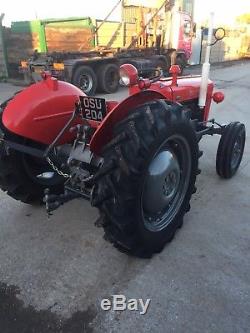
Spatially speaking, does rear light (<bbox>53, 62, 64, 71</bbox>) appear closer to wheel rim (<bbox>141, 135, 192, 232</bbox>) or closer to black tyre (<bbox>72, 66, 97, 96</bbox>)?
black tyre (<bbox>72, 66, 97, 96</bbox>)

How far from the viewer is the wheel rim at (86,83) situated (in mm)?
9926

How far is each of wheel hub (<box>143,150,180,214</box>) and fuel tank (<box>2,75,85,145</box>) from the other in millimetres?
831

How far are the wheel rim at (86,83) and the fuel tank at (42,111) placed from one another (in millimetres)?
7388

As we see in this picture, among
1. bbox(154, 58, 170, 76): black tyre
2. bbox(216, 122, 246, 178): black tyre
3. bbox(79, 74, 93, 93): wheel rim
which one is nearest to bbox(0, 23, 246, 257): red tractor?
bbox(216, 122, 246, 178): black tyre

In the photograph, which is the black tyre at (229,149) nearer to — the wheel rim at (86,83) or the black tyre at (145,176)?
the black tyre at (145,176)

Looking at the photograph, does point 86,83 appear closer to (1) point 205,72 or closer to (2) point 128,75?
(1) point 205,72

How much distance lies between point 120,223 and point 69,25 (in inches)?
388

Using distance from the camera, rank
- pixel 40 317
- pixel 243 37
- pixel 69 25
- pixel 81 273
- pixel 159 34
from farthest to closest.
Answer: pixel 243 37 → pixel 159 34 → pixel 69 25 → pixel 81 273 → pixel 40 317

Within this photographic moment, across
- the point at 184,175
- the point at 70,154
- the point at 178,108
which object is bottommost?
the point at 184,175

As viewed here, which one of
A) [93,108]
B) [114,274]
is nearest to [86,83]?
[93,108]

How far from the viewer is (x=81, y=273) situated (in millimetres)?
2441

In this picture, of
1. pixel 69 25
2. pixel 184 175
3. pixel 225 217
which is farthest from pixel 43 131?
pixel 69 25

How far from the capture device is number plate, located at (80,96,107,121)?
244 centimetres

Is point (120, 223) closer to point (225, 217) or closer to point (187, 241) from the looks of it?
point (187, 241)
